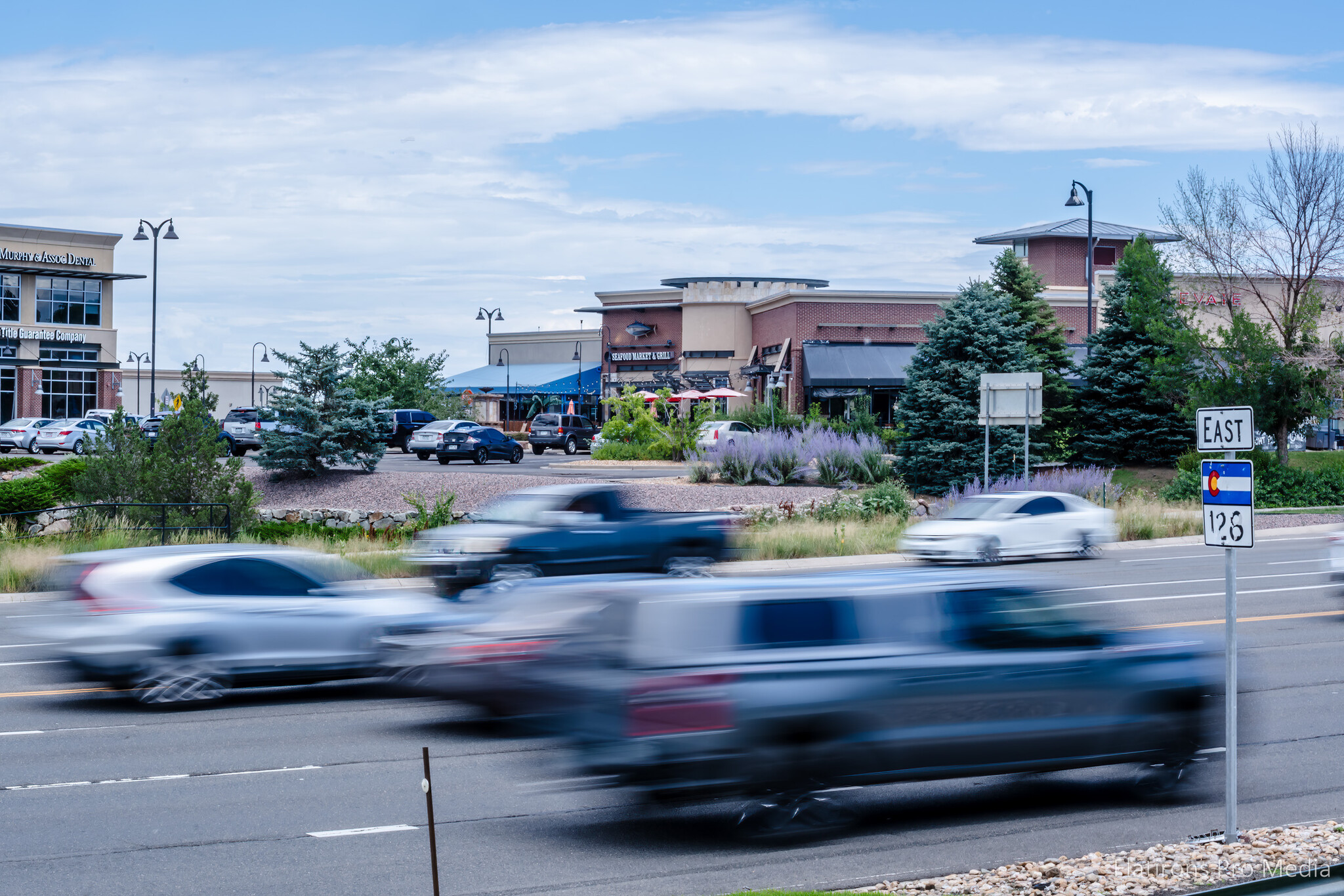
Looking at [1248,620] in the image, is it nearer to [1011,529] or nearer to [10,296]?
[1011,529]

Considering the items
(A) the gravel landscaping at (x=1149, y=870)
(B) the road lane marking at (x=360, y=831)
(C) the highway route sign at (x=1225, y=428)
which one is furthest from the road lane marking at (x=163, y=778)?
(C) the highway route sign at (x=1225, y=428)

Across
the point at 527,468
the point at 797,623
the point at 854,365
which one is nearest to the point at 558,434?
the point at 527,468

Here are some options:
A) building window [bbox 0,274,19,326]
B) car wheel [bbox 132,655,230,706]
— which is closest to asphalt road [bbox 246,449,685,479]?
car wheel [bbox 132,655,230,706]

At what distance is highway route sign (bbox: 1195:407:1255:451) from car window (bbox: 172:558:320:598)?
26.2 feet

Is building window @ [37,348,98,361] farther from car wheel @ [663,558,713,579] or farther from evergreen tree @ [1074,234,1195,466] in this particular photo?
car wheel @ [663,558,713,579]

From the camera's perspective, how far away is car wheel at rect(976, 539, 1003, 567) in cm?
2307

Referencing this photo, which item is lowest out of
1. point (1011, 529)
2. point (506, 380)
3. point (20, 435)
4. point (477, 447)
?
point (1011, 529)

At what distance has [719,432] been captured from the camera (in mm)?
40688

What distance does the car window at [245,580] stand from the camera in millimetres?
11789

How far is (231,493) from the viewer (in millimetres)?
28297

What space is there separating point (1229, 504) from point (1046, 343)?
40.6 m

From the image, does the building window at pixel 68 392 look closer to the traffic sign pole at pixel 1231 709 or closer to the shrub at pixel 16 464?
the shrub at pixel 16 464

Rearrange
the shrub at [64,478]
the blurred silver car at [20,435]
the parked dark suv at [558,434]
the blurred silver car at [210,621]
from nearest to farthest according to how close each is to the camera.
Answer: the blurred silver car at [210,621]
the shrub at [64,478]
the blurred silver car at [20,435]
the parked dark suv at [558,434]

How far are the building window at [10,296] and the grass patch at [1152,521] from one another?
63.0 meters
